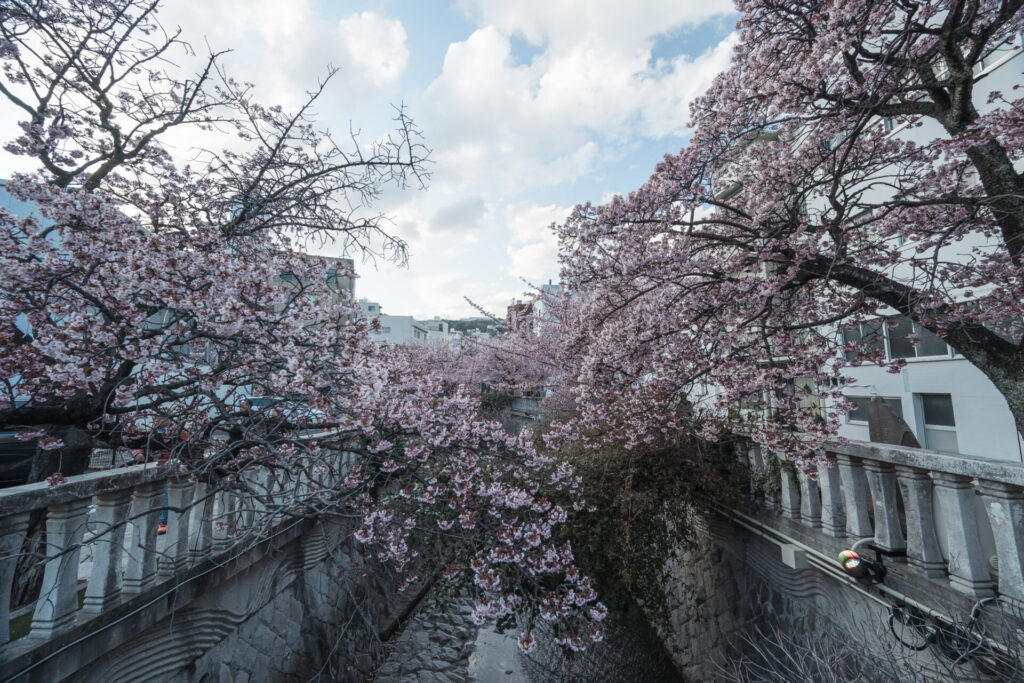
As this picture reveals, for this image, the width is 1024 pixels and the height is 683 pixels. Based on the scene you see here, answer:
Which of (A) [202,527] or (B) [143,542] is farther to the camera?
(A) [202,527]

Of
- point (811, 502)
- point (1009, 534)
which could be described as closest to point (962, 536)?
point (1009, 534)

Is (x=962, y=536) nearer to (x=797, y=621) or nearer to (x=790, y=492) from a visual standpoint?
(x=790, y=492)

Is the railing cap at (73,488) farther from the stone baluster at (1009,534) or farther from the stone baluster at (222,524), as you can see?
the stone baluster at (1009,534)

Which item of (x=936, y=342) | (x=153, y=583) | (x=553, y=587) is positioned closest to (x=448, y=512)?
(x=553, y=587)

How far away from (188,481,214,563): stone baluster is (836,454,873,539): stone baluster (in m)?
5.36

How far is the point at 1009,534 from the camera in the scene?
→ 2525mm

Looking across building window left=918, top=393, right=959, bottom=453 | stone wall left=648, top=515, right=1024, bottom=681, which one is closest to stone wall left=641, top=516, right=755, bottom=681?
stone wall left=648, top=515, right=1024, bottom=681

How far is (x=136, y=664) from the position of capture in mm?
2947

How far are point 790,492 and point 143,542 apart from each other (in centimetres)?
567

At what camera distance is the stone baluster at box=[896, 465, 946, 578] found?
2.96 m

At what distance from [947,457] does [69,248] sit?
21.8 ft

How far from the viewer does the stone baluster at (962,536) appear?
2.68 m

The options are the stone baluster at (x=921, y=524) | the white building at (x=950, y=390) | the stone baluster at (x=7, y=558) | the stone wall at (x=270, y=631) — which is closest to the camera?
the stone baluster at (x=7, y=558)

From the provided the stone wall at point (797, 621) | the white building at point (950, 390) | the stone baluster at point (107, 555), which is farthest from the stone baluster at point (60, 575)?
the white building at point (950, 390)
